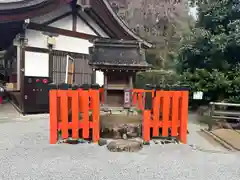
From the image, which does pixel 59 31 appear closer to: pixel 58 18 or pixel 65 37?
pixel 65 37

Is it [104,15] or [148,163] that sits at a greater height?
[104,15]

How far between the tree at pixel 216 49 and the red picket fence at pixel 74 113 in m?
4.12

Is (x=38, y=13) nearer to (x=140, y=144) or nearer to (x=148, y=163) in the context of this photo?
(x=140, y=144)

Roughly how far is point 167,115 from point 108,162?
1836mm

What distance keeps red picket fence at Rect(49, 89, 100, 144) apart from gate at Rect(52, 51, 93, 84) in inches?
157

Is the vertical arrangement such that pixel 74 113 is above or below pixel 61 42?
below

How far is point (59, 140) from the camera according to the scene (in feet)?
15.6

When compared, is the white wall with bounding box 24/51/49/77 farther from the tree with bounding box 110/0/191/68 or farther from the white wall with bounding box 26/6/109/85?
the tree with bounding box 110/0/191/68

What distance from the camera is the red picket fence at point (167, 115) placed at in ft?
15.3

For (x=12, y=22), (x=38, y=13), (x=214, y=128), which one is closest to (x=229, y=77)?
(x=214, y=128)

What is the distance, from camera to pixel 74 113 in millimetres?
4523

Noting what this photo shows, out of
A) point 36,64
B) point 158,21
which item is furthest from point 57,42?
point 158,21

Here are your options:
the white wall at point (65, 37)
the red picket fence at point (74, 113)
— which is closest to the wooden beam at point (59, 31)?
the white wall at point (65, 37)

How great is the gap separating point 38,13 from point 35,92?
9.69 ft
